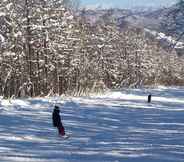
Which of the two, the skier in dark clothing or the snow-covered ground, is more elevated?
the skier in dark clothing

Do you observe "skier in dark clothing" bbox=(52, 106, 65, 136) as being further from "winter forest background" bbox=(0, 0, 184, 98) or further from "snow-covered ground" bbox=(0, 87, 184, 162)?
"winter forest background" bbox=(0, 0, 184, 98)

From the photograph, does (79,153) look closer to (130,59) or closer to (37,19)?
(37,19)

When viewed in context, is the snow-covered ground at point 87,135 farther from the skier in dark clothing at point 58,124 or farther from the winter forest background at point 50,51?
the winter forest background at point 50,51

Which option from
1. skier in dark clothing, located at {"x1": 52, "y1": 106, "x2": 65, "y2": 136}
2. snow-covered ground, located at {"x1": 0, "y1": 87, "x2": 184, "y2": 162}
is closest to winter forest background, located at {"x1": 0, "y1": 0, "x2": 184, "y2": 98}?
snow-covered ground, located at {"x1": 0, "y1": 87, "x2": 184, "y2": 162}

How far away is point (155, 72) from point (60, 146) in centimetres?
8791

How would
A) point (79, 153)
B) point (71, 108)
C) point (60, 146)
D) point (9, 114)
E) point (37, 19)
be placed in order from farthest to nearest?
point (37, 19), point (71, 108), point (9, 114), point (60, 146), point (79, 153)

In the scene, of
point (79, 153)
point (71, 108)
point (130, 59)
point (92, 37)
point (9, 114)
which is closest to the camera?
point (79, 153)

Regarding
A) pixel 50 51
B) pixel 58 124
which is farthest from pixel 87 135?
pixel 50 51

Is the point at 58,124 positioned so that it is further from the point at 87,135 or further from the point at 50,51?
the point at 50,51

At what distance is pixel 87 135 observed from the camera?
75.0 ft

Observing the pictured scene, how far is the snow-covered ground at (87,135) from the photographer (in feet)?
52.2

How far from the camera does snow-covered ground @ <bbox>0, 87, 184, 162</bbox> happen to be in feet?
52.2

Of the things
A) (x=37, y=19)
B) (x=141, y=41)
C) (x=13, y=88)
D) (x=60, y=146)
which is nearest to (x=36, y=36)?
(x=37, y=19)

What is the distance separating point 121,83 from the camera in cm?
8356
